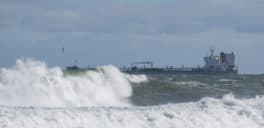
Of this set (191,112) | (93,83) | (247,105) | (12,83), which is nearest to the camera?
(191,112)

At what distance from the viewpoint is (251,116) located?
23.2 metres

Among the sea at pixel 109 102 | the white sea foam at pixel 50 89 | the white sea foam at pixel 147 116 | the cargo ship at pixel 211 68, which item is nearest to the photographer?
the white sea foam at pixel 147 116

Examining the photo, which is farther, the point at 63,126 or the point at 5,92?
the point at 5,92

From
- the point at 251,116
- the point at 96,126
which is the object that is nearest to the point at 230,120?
the point at 251,116

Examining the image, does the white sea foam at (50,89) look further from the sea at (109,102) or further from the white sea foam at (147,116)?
the white sea foam at (147,116)

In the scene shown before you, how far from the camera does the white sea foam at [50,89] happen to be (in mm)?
30875

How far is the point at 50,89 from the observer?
32781 millimetres

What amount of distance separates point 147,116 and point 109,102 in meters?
13.7

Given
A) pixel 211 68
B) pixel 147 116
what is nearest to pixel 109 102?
pixel 147 116

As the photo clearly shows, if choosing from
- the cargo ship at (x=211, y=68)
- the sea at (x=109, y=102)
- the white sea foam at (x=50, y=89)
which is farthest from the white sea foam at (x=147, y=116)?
the cargo ship at (x=211, y=68)

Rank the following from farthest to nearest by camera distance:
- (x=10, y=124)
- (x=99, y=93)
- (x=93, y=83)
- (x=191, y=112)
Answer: (x=93, y=83) < (x=99, y=93) < (x=191, y=112) < (x=10, y=124)

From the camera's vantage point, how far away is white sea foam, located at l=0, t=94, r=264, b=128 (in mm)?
19094

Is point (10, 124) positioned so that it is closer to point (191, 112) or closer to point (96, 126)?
point (96, 126)

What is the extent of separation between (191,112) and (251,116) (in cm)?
231
